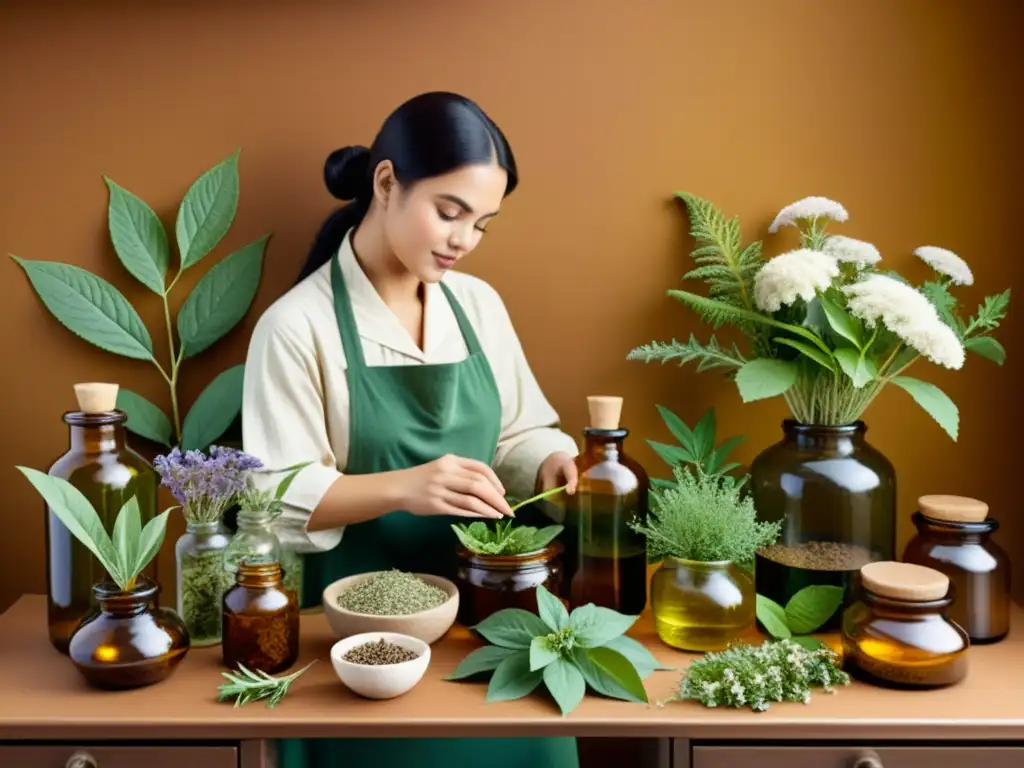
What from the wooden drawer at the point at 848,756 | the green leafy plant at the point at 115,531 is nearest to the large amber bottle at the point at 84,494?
the green leafy plant at the point at 115,531

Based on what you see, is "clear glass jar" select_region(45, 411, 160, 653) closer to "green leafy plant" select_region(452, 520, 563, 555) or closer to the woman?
the woman

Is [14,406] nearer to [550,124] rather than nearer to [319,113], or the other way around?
[319,113]

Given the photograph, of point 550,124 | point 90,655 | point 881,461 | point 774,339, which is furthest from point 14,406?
point 881,461

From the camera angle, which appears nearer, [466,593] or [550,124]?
[466,593]

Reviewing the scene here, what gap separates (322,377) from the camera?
5.30 feet

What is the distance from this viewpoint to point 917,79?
1.86 meters

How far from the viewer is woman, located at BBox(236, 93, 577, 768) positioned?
1529 millimetres

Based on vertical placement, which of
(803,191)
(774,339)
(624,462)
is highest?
(803,191)

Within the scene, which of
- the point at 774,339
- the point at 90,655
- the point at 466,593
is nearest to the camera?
the point at 90,655

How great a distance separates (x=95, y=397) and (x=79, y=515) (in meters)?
0.22

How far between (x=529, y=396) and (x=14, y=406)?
1.08m

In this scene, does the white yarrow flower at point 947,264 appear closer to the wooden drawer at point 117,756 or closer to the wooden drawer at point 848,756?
the wooden drawer at point 848,756

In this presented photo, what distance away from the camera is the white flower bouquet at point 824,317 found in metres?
1.47

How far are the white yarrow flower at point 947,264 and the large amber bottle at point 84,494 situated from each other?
1.53 meters
